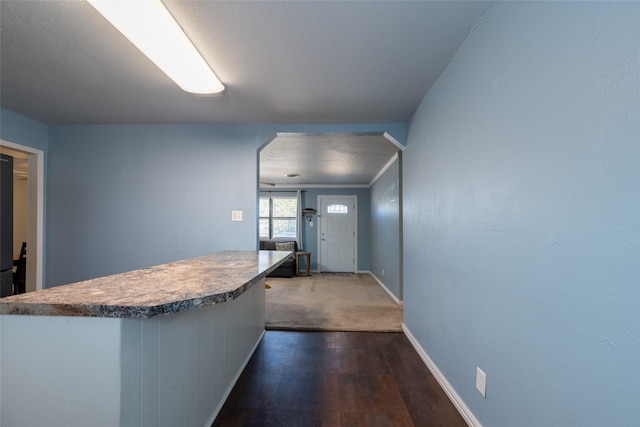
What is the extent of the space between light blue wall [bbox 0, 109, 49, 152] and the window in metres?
4.69

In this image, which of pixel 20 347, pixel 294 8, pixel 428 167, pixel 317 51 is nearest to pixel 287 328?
pixel 428 167

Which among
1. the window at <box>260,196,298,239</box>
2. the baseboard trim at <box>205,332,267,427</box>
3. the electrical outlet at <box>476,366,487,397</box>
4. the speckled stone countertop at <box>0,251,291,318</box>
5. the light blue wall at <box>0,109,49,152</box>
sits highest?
the light blue wall at <box>0,109,49,152</box>

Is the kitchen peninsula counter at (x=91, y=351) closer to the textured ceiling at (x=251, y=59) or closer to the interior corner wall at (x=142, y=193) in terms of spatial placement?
the textured ceiling at (x=251, y=59)

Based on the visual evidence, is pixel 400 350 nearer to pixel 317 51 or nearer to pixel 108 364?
pixel 108 364

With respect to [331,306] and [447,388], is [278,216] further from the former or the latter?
[447,388]

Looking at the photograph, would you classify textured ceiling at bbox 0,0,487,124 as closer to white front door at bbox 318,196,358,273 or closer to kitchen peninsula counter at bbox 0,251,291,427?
kitchen peninsula counter at bbox 0,251,291,427

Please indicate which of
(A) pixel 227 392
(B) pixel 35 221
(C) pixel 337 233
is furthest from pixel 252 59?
(C) pixel 337 233

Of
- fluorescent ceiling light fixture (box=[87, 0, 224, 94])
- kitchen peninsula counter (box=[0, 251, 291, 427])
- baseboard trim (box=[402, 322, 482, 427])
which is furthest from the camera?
baseboard trim (box=[402, 322, 482, 427])

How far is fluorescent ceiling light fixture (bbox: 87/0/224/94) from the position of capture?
1.19 meters

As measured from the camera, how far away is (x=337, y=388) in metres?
1.95

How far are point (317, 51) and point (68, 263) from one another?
3361 mm

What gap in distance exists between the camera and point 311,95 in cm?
229

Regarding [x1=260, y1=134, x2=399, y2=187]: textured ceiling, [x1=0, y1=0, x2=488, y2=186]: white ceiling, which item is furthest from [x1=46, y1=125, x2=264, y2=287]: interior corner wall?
[x1=260, y1=134, x2=399, y2=187]: textured ceiling

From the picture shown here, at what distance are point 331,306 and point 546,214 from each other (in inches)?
129
